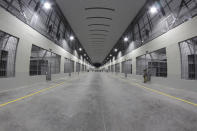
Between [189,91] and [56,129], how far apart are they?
8.48 metres

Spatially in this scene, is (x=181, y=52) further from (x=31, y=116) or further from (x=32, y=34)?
(x=32, y=34)

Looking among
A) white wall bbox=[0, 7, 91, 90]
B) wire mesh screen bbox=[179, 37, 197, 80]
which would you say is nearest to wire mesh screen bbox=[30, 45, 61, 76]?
white wall bbox=[0, 7, 91, 90]

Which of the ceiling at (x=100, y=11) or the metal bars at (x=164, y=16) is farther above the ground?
the ceiling at (x=100, y=11)

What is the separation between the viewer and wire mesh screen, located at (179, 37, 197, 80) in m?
5.78

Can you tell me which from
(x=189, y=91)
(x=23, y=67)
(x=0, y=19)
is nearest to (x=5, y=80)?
(x=23, y=67)

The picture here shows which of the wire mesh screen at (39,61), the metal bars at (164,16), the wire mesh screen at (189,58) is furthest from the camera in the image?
the wire mesh screen at (39,61)

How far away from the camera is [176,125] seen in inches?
84.0

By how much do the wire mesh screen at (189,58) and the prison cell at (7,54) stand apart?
529 inches

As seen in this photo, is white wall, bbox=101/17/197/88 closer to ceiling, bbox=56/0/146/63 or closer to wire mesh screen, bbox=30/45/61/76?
ceiling, bbox=56/0/146/63

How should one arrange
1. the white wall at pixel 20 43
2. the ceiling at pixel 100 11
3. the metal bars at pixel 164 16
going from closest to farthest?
the white wall at pixel 20 43
the metal bars at pixel 164 16
the ceiling at pixel 100 11

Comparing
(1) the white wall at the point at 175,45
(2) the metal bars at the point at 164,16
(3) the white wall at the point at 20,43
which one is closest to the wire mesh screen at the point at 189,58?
(1) the white wall at the point at 175,45

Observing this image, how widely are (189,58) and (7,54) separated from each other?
45.4 ft

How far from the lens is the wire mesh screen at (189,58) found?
578cm

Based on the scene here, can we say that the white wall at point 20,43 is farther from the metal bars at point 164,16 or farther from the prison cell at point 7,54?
the metal bars at point 164,16
